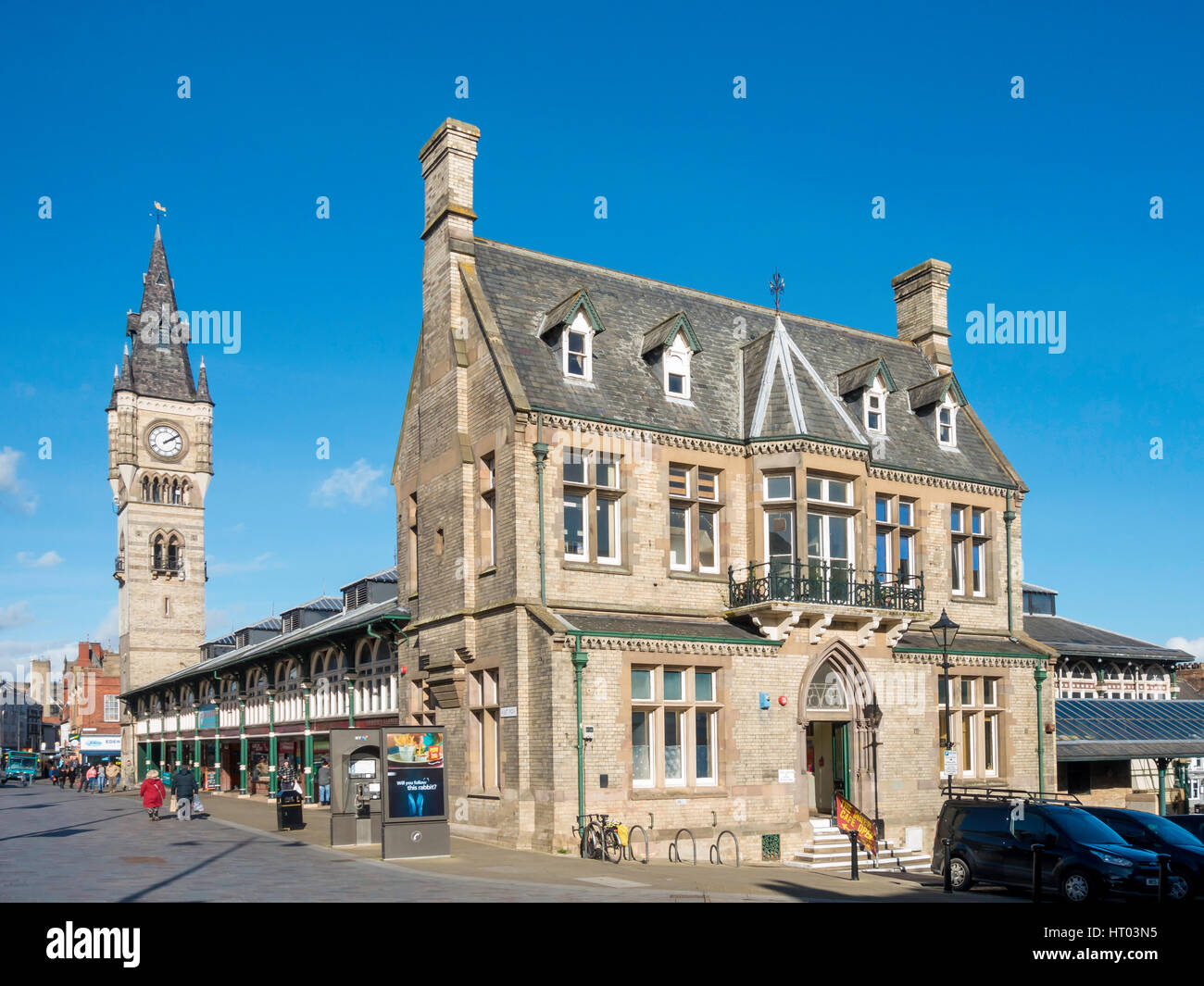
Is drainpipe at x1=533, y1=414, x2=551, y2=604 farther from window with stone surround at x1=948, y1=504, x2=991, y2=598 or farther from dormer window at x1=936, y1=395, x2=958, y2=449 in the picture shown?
dormer window at x1=936, y1=395, x2=958, y2=449

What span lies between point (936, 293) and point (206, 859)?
2632 centimetres

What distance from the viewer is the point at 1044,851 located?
19.8 meters

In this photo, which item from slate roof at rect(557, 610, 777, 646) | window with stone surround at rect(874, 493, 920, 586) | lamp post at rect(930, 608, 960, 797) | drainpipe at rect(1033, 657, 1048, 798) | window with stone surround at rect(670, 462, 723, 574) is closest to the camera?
slate roof at rect(557, 610, 777, 646)

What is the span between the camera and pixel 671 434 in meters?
27.7

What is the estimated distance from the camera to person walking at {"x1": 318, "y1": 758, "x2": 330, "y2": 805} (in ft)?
125

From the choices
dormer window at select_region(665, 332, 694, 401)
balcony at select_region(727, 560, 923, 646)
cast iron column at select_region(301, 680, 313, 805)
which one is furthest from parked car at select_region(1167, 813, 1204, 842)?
cast iron column at select_region(301, 680, 313, 805)

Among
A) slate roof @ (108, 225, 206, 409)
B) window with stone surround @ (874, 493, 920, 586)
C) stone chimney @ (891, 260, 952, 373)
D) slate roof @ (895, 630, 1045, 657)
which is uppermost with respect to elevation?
slate roof @ (108, 225, 206, 409)

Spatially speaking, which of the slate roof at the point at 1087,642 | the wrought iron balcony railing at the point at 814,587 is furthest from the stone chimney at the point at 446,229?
the slate roof at the point at 1087,642

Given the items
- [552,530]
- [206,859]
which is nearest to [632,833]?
[552,530]

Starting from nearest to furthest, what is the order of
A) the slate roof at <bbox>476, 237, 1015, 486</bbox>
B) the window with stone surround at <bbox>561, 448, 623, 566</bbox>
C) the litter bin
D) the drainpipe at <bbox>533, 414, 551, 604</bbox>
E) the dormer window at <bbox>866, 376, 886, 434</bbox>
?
1. the drainpipe at <bbox>533, 414, 551, 604</bbox>
2. the window with stone surround at <bbox>561, 448, 623, 566</bbox>
3. the slate roof at <bbox>476, 237, 1015, 486</bbox>
4. the litter bin
5. the dormer window at <bbox>866, 376, 886, 434</bbox>

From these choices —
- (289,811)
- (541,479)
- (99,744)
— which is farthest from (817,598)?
(99,744)

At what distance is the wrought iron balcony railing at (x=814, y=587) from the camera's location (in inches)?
1080

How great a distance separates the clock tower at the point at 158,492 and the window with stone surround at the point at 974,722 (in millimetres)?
79015

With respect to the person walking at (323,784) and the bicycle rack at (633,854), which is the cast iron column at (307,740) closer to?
the person walking at (323,784)
